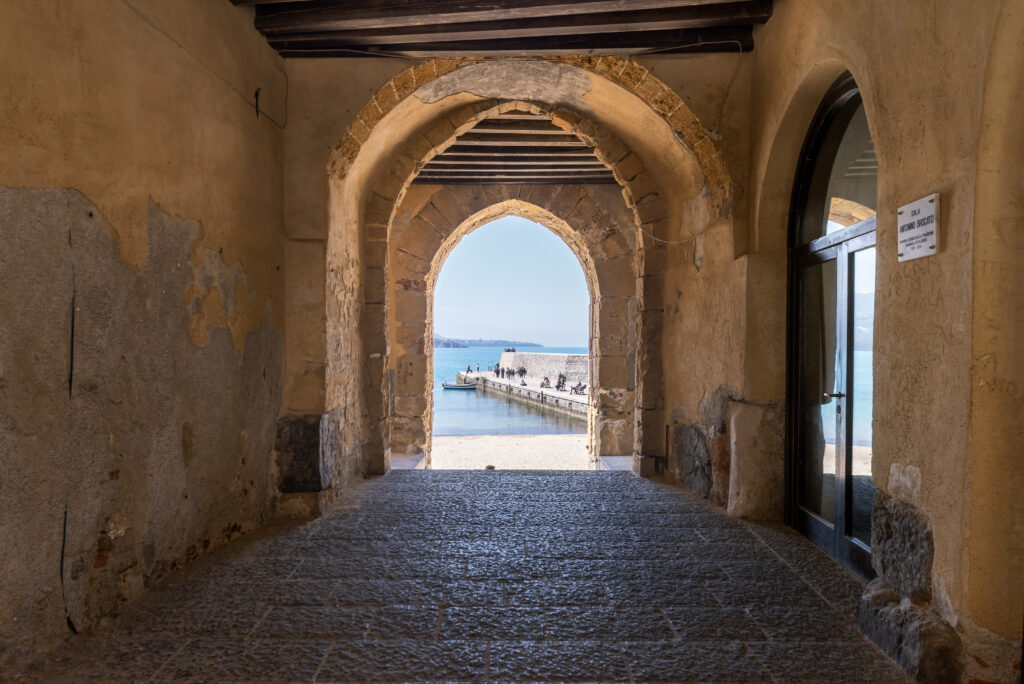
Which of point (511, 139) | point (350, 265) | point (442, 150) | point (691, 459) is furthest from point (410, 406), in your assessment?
point (691, 459)

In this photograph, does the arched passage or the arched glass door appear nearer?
the arched glass door

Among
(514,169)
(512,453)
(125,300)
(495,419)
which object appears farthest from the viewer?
(495,419)

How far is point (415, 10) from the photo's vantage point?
3066mm

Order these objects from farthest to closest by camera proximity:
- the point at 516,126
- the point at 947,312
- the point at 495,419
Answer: the point at 495,419 → the point at 516,126 → the point at 947,312

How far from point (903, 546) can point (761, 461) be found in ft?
4.34

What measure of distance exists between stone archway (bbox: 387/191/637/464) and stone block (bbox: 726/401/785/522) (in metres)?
3.36

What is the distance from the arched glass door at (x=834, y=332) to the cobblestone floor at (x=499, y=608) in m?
0.20

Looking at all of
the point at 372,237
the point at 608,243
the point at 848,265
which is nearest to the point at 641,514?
the point at 848,265

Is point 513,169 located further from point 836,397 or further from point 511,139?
point 836,397

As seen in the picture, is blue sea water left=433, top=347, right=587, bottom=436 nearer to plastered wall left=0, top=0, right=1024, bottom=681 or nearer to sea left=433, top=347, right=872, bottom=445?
sea left=433, top=347, right=872, bottom=445

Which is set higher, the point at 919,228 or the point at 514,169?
the point at 514,169

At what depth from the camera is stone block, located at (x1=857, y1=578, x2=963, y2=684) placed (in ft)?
5.80

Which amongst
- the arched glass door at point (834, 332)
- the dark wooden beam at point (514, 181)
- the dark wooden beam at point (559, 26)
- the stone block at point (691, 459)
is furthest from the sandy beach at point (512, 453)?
the dark wooden beam at point (559, 26)

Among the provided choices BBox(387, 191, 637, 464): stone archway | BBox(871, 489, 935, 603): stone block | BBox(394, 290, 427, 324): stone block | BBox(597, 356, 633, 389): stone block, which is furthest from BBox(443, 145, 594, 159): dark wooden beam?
BBox(871, 489, 935, 603): stone block
